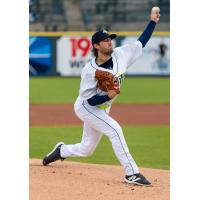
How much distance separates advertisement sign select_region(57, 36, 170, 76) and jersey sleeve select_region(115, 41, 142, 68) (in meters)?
17.9

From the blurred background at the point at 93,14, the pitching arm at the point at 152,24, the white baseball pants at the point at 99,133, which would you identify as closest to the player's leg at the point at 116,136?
the white baseball pants at the point at 99,133

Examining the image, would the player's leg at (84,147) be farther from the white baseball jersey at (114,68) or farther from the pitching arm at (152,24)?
the pitching arm at (152,24)

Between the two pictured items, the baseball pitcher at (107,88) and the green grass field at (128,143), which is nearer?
the baseball pitcher at (107,88)

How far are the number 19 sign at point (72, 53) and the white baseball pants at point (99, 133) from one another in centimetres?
1761

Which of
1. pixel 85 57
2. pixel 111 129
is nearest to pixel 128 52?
pixel 111 129

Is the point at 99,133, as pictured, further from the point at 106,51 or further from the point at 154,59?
the point at 154,59

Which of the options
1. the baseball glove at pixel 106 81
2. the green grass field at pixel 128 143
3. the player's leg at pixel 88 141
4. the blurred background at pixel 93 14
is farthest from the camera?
the blurred background at pixel 93 14

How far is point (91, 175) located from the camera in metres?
7.02

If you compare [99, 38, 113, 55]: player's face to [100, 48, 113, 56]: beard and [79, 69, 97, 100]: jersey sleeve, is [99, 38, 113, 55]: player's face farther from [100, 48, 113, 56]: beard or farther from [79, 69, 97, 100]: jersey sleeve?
[79, 69, 97, 100]: jersey sleeve

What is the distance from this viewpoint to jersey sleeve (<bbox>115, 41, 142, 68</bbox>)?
6.77 m

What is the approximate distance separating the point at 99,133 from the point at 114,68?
85 cm

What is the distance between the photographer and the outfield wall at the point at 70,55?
80.9ft

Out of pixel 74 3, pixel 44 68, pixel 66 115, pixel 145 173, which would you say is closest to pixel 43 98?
pixel 66 115
